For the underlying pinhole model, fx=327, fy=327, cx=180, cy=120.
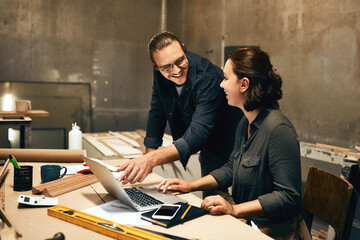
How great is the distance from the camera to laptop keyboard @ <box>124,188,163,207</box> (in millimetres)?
1224

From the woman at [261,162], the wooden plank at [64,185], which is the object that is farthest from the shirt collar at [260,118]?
the wooden plank at [64,185]

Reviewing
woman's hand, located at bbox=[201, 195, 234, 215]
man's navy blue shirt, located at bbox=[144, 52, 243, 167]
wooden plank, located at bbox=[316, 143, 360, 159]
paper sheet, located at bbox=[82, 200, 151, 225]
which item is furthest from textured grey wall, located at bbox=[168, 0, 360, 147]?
paper sheet, located at bbox=[82, 200, 151, 225]

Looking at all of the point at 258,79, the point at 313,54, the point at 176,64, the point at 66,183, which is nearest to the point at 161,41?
the point at 176,64

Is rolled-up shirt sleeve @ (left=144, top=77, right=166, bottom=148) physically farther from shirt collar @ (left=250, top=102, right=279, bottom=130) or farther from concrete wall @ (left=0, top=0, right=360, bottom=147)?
concrete wall @ (left=0, top=0, right=360, bottom=147)

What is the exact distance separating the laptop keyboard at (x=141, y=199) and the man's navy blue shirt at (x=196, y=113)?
0.35 m

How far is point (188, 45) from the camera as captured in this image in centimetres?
557

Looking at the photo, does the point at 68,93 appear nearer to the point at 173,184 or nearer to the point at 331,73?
the point at 331,73

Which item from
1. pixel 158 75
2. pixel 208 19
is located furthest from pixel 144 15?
pixel 158 75

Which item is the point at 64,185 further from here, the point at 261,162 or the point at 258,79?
the point at 258,79

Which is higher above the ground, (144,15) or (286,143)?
(144,15)

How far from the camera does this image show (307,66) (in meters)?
3.39

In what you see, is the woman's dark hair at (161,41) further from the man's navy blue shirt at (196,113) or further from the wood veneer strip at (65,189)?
the wood veneer strip at (65,189)

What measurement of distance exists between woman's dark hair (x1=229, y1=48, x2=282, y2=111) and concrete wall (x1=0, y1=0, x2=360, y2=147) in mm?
1882

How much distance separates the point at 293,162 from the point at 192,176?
64.6 inches
